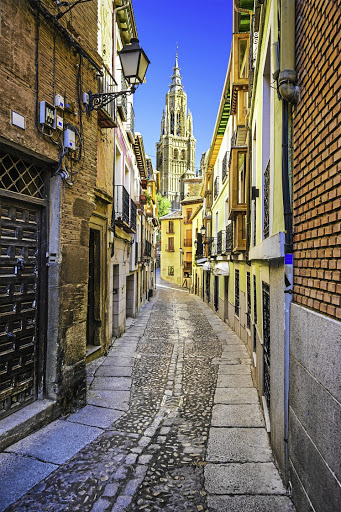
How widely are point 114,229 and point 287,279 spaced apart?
6.86 m

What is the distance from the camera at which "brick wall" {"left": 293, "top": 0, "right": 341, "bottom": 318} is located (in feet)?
8.03

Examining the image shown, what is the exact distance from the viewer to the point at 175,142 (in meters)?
95.6

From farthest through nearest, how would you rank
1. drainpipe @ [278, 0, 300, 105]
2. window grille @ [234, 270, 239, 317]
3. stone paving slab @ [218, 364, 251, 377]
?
window grille @ [234, 270, 239, 317] → stone paving slab @ [218, 364, 251, 377] → drainpipe @ [278, 0, 300, 105]

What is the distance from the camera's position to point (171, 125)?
314 feet

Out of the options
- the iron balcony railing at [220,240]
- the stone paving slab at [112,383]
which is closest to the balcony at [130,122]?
the iron balcony railing at [220,240]

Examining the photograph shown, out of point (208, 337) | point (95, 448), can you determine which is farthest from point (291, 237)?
point (208, 337)

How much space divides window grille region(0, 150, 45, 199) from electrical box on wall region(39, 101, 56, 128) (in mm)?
537

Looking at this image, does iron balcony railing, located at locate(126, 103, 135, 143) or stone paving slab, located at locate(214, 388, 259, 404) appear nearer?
stone paving slab, located at locate(214, 388, 259, 404)

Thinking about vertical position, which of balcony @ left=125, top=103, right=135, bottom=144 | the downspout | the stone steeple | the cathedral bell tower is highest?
the stone steeple

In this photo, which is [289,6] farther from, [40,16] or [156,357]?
[156,357]

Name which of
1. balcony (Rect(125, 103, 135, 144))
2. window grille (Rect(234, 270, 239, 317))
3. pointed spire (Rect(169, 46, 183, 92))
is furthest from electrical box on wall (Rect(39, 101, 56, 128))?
pointed spire (Rect(169, 46, 183, 92))

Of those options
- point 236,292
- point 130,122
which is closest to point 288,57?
point 236,292

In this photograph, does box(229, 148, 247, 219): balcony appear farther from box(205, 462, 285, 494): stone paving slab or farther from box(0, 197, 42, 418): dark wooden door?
box(205, 462, 285, 494): stone paving slab

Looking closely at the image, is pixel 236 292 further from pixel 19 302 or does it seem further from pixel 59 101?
pixel 59 101
